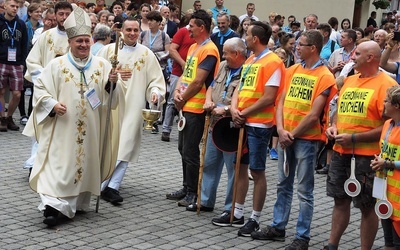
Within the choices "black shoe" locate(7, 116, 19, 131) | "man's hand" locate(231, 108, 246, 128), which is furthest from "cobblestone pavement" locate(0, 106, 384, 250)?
"black shoe" locate(7, 116, 19, 131)

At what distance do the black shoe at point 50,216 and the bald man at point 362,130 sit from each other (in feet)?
8.49

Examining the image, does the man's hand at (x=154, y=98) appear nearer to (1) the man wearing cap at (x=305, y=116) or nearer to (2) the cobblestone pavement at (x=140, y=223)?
(2) the cobblestone pavement at (x=140, y=223)

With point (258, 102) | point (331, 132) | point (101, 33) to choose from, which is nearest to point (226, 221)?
point (258, 102)

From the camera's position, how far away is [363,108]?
7.09 m

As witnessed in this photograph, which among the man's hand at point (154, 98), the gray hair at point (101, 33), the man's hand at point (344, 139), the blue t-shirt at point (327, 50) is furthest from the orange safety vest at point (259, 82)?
the blue t-shirt at point (327, 50)

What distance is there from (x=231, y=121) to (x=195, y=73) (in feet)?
2.91

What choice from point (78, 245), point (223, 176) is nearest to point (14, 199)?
point (78, 245)

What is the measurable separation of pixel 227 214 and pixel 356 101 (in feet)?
6.85

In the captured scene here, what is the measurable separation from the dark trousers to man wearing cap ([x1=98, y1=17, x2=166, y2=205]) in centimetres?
49

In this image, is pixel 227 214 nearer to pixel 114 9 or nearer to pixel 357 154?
pixel 357 154

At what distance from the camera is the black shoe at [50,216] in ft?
26.5

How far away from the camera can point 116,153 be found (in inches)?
358

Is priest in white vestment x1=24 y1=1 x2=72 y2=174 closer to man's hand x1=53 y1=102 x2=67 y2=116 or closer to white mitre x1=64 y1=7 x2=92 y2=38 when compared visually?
white mitre x1=64 y1=7 x2=92 y2=38

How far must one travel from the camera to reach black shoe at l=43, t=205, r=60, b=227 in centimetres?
808
